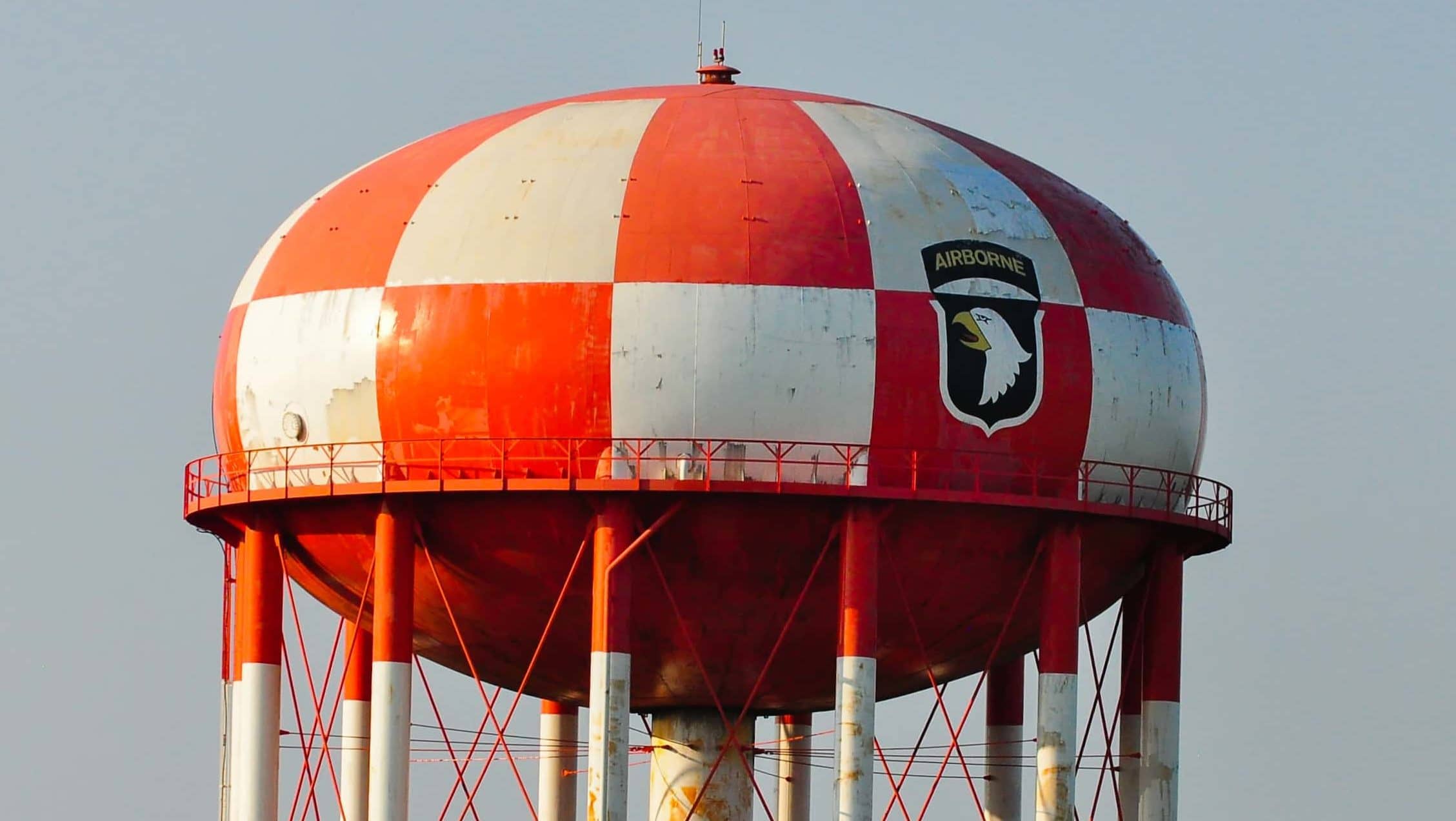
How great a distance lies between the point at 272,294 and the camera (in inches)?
2872

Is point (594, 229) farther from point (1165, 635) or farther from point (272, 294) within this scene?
point (1165, 635)

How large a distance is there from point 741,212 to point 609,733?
8088 millimetres

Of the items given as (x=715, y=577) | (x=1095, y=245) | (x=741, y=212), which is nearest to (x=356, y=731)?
(x=715, y=577)

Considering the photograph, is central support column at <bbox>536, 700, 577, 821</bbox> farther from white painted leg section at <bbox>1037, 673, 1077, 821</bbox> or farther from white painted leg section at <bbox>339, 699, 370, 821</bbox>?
white painted leg section at <bbox>1037, 673, 1077, 821</bbox>

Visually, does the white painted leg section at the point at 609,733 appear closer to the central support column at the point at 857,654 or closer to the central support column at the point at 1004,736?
the central support column at the point at 857,654

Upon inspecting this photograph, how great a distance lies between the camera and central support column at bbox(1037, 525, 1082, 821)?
71.4 meters

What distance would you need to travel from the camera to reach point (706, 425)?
69625 mm

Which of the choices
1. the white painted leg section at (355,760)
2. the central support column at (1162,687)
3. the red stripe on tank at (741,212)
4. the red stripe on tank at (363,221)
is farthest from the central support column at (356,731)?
the central support column at (1162,687)

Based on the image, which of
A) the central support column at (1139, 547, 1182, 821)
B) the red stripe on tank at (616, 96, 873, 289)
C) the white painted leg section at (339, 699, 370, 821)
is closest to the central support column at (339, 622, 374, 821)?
the white painted leg section at (339, 699, 370, 821)

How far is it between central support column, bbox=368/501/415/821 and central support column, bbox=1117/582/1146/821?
1230 centimetres

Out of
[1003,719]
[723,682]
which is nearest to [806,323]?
[723,682]

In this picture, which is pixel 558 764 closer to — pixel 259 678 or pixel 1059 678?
pixel 259 678

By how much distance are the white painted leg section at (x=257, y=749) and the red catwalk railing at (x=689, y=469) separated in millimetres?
3312

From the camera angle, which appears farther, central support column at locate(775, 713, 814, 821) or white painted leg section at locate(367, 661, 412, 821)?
central support column at locate(775, 713, 814, 821)
